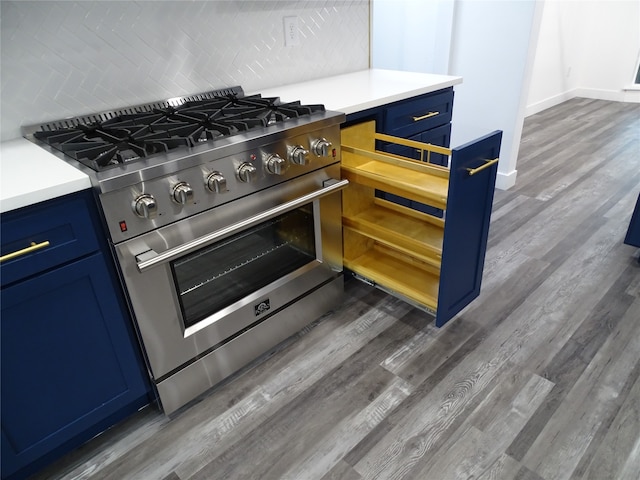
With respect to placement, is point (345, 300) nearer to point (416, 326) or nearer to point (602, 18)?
point (416, 326)

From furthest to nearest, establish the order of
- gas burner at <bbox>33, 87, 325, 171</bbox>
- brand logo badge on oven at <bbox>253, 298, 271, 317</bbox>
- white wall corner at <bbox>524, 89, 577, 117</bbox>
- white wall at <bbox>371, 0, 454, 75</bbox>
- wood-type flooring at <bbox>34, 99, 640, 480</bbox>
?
white wall corner at <bbox>524, 89, 577, 117</bbox>, white wall at <bbox>371, 0, 454, 75</bbox>, brand logo badge on oven at <bbox>253, 298, 271, 317</bbox>, wood-type flooring at <bbox>34, 99, 640, 480</bbox>, gas burner at <bbox>33, 87, 325, 171</bbox>

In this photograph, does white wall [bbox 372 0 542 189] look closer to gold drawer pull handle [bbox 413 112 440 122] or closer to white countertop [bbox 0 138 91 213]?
gold drawer pull handle [bbox 413 112 440 122]

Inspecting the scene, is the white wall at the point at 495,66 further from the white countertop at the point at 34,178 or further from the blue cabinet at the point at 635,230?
the white countertop at the point at 34,178

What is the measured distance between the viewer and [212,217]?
4.61 ft

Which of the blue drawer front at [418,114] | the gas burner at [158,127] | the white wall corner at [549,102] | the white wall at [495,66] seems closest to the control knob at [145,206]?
the gas burner at [158,127]

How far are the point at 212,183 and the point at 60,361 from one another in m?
0.67

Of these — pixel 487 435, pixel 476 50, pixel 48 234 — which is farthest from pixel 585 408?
pixel 476 50

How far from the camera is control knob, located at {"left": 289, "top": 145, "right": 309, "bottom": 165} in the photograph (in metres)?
1.54

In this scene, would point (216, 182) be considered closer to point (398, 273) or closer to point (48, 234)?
point (48, 234)

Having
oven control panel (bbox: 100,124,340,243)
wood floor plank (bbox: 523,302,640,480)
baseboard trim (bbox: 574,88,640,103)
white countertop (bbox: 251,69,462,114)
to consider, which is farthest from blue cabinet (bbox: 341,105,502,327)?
baseboard trim (bbox: 574,88,640,103)

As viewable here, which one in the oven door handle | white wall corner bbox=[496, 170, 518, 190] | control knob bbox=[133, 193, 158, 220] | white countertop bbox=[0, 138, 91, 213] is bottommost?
white wall corner bbox=[496, 170, 518, 190]

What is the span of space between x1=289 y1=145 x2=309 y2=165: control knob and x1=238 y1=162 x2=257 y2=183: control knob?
172 millimetres

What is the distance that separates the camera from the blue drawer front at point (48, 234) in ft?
3.59

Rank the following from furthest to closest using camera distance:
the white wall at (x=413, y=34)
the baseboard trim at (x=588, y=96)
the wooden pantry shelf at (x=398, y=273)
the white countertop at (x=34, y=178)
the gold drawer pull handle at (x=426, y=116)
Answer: the baseboard trim at (x=588, y=96) → the white wall at (x=413, y=34) → the gold drawer pull handle at (x=426, y=116) → the wooden pantry shelf at (x=398, y=273) → the white countertop at (x=34, y=178)
